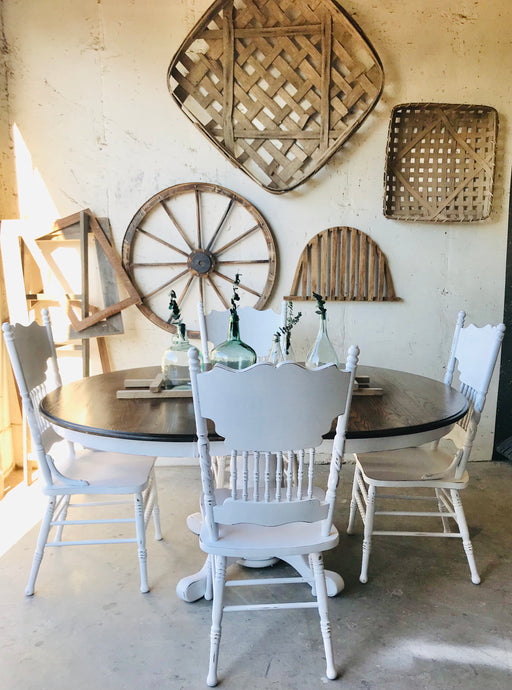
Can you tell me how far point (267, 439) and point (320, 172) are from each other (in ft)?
6.61

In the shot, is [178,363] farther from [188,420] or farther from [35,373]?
[35,373]

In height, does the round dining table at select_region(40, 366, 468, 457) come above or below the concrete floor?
above

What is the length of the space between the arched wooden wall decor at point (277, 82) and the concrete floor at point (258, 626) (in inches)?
76.2

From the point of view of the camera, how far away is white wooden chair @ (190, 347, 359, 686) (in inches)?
48.0

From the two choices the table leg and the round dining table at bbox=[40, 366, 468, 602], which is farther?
the table leg

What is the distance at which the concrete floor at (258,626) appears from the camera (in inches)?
58.1

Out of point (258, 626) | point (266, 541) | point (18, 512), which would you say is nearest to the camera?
point (266, 541)

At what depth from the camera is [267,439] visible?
1.26m

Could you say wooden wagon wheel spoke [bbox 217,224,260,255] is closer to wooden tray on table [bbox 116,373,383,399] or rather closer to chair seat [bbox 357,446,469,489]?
wooden tray on table [bbox 116,373,383,399]

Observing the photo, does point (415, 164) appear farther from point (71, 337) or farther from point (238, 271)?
point (71, 337)

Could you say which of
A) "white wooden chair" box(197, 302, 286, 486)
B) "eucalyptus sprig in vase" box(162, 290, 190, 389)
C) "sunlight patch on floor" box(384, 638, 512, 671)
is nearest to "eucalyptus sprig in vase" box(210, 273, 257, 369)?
"eucalyptus sprig in vase" box(162, 290, 190, 389)

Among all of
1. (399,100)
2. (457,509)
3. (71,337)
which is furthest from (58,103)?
(457,509)

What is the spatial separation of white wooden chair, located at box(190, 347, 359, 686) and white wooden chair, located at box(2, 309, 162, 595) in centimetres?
50

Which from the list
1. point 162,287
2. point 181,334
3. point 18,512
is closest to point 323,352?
point 181,334
